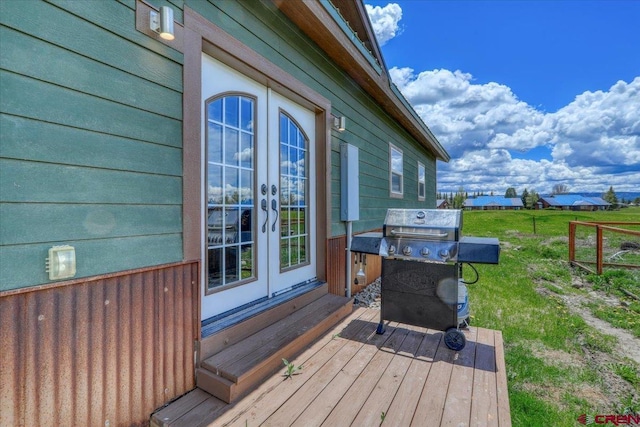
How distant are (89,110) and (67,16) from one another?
408 mm

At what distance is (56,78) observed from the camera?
1339 mm

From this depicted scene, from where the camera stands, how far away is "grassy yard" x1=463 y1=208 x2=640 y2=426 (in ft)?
7.07

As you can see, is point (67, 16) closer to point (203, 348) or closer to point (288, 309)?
point (203, 348)

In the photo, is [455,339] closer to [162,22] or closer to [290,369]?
[290,369]

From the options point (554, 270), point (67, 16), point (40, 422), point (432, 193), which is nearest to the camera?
point (40, 422)

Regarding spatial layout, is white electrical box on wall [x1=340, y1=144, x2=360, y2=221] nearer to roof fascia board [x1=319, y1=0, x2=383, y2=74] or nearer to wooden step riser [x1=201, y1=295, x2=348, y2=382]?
roof fascia board [x1=319, y1=0, x2=383, y2=74]

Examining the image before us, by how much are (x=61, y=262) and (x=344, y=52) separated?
10.8ft

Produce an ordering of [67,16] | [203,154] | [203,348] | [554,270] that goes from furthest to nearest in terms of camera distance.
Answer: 1. [554,270]
2. [203,154]
3. [203,348]
4. [67,16]

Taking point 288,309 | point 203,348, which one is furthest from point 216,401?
point 288,309

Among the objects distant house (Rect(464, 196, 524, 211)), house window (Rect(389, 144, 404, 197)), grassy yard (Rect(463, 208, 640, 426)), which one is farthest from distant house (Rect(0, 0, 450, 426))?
distant house (Rect(464, 196, 524, 211))

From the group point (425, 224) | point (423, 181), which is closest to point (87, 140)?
point (425, 224)

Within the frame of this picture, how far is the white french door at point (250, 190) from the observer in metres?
2.27

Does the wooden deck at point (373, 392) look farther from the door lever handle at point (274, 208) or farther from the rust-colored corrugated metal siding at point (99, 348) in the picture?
the door lever handle at point (274, 208)

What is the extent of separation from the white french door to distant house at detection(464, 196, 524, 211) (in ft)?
193
